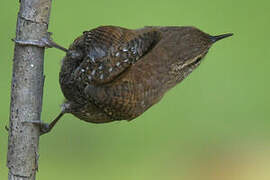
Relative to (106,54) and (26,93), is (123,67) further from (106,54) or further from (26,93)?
(26,93)

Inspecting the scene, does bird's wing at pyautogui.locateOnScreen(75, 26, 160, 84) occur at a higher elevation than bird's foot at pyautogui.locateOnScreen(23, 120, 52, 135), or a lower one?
higher

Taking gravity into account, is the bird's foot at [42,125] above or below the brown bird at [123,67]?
below

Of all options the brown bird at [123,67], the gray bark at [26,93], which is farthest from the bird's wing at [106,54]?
the gray bark at [26,93]

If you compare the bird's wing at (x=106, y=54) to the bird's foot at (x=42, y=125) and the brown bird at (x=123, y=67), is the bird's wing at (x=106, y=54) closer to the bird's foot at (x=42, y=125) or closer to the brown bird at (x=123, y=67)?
the brown bird at (x=123, y=67)

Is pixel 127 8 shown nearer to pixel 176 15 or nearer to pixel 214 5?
pixel 176 15

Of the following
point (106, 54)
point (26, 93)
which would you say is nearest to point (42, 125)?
point (26, 93)

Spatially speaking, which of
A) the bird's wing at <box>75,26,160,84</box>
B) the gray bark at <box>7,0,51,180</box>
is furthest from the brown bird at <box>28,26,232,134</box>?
the gray bark at <box>7,0,51,180</box>

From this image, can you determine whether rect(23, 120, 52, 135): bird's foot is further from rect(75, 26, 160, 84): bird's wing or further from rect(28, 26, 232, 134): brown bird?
rect(75, 26, 160, 84): bird's wing
